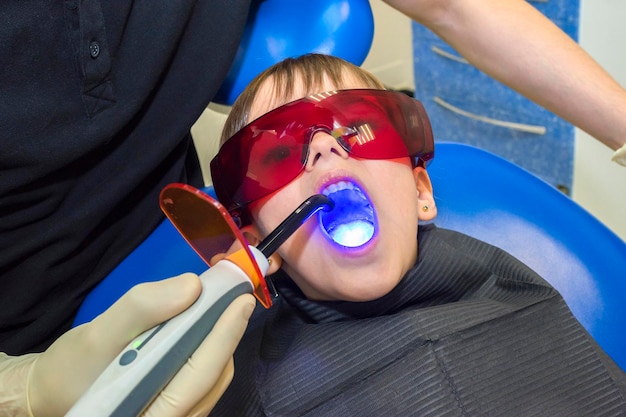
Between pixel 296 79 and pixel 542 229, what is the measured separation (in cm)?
55

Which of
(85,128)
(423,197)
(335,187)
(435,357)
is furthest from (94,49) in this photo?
(435,357)

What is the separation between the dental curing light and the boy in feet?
0.41

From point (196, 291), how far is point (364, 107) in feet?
1.26

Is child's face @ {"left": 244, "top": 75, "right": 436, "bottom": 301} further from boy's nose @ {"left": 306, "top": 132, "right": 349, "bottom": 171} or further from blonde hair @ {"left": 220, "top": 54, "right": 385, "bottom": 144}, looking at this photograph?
blonde hair @ {"left": 220, "top": 54, "right": 385, "bottom": 144}

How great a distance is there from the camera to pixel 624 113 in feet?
3.31

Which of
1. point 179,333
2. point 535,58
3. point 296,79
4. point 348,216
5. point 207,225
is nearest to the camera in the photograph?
point 179,333

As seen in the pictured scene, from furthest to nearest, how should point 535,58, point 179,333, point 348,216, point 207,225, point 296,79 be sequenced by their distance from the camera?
point 535,58 → point 296,79 → point 348,216 → point 207,225 → point 179,333

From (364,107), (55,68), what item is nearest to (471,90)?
(364,107)

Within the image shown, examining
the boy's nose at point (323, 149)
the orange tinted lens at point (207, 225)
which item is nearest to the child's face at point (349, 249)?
the boy's nose at point (323, 149)

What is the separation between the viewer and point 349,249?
0.80 m

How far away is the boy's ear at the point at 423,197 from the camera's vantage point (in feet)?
3.14

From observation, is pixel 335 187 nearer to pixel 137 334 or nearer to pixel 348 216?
pixel 348 216

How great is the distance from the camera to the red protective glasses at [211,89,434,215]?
A: 843 millimetres

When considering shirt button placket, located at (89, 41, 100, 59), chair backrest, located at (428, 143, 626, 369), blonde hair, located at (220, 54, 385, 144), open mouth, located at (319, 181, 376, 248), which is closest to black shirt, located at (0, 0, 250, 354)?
shirt button placket, located at (89, 41, 100, 59)
